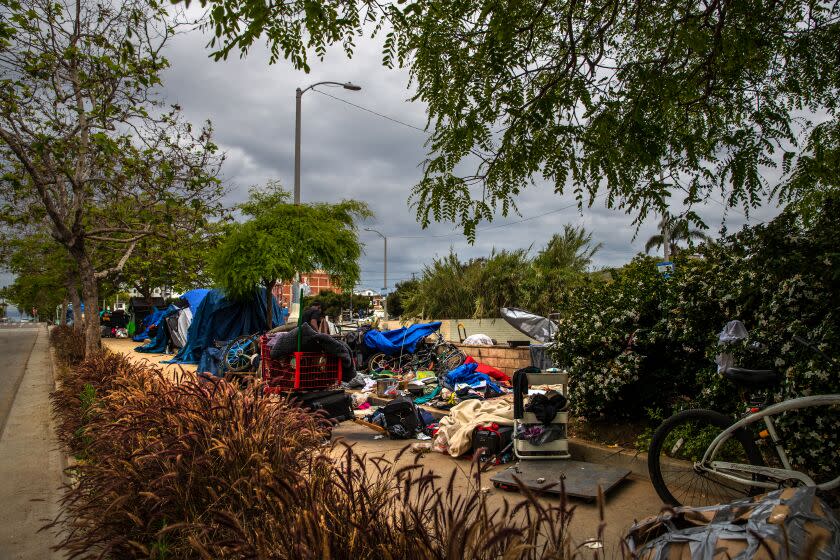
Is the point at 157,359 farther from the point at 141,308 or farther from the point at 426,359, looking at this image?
the point at 141,308

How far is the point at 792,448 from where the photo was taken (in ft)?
12.9

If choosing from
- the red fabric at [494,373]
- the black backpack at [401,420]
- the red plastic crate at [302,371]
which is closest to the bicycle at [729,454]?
the black backpack at [401,420]

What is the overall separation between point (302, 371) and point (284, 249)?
Result: 4.74 metres

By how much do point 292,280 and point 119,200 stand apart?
13.5ft

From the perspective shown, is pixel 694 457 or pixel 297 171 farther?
pixel 297 171

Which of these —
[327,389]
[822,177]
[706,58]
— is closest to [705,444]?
[822,177]

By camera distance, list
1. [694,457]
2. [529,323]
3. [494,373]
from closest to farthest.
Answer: [694,457] → [494,373] → [529,323]

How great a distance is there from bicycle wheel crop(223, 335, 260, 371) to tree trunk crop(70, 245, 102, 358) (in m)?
2.65

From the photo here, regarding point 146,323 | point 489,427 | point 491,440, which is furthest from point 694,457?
point 146,323

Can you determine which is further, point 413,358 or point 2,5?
point 413,358

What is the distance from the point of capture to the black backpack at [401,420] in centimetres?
716

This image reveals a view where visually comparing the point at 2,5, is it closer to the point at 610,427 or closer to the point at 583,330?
the point at 583,330

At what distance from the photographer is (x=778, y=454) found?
12.5 ft

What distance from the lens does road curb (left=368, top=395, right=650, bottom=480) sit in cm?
533
